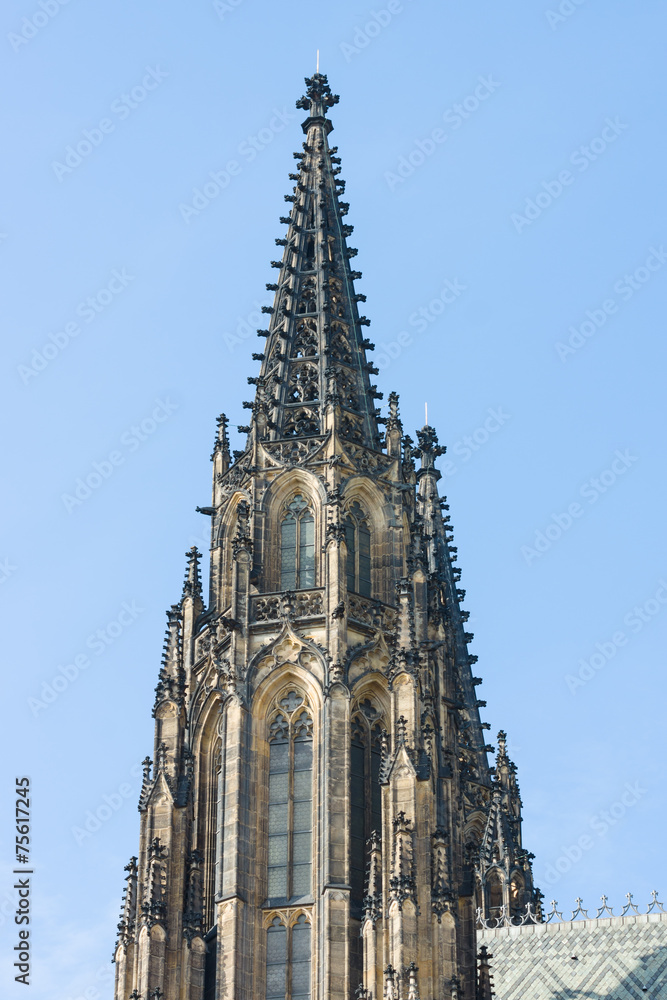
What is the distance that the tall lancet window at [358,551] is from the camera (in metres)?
66.7

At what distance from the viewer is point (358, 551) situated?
67.4m

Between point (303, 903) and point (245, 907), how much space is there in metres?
1.44

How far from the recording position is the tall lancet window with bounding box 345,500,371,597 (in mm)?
66656

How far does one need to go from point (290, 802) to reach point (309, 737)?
190 cm

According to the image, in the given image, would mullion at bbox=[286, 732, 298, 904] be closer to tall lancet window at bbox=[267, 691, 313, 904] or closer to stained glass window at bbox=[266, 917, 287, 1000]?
tall lancet window at bbox=[267, 691, 313, 904]

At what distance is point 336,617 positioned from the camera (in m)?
64.4

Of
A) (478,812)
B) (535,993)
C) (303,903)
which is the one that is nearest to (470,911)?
(535,993)

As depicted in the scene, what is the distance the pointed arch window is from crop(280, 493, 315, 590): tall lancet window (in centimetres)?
985

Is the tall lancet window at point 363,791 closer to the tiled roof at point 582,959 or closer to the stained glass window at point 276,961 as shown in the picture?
the stained glass window at point 276,961

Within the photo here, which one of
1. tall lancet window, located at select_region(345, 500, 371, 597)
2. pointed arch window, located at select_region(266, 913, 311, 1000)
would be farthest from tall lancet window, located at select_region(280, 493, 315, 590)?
pointed arch window, located at select_region(266, 913, 311, 1000)

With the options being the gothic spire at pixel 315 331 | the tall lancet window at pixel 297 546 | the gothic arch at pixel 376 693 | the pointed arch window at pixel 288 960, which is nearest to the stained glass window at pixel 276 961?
the pointed arch window at pixel 288 960

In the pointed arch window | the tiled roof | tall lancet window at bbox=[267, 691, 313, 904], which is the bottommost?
the pointed arch window

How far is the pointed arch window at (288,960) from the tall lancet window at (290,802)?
736 mm

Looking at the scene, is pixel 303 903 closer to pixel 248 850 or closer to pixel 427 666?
pixel 248 850
